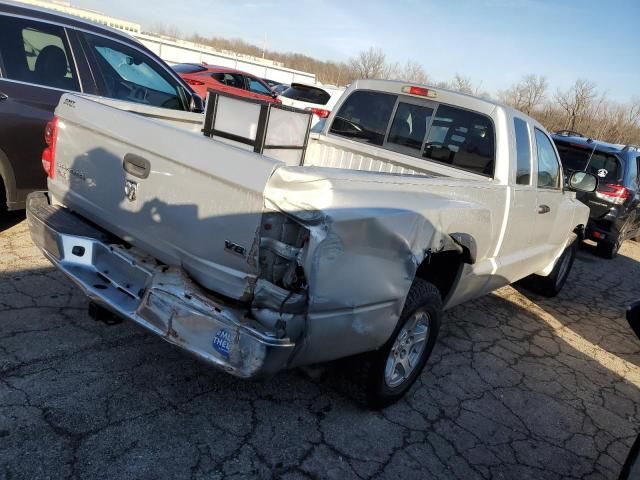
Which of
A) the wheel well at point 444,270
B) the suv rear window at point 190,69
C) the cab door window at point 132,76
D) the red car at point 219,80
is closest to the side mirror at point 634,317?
the wheel well at point 444,270

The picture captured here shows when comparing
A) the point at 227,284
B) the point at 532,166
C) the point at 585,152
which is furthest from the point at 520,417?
the point at 585,152

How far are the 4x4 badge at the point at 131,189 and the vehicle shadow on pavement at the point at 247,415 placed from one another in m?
0.66

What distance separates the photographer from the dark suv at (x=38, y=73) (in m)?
4.36

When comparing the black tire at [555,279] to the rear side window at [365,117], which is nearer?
the rear side window at [365,117]

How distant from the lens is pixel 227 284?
2.33m

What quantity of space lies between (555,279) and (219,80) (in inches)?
456

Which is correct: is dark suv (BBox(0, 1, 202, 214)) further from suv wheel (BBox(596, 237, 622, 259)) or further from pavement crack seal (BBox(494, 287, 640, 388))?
suv wheel (BBox(596, 237, 622, 259))

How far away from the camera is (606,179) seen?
26.1 ft

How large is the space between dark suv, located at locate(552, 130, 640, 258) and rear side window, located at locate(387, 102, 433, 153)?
4.57 metres

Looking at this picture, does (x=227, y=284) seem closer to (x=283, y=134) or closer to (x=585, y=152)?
(x=283, y=134)

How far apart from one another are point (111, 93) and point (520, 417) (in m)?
4.61

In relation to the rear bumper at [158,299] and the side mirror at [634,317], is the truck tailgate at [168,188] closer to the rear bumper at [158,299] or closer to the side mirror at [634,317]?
the rear bumper at [158,299]

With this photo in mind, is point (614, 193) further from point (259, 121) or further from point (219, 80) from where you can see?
point (219, 80)

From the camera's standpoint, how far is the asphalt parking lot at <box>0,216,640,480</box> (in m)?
2.43
